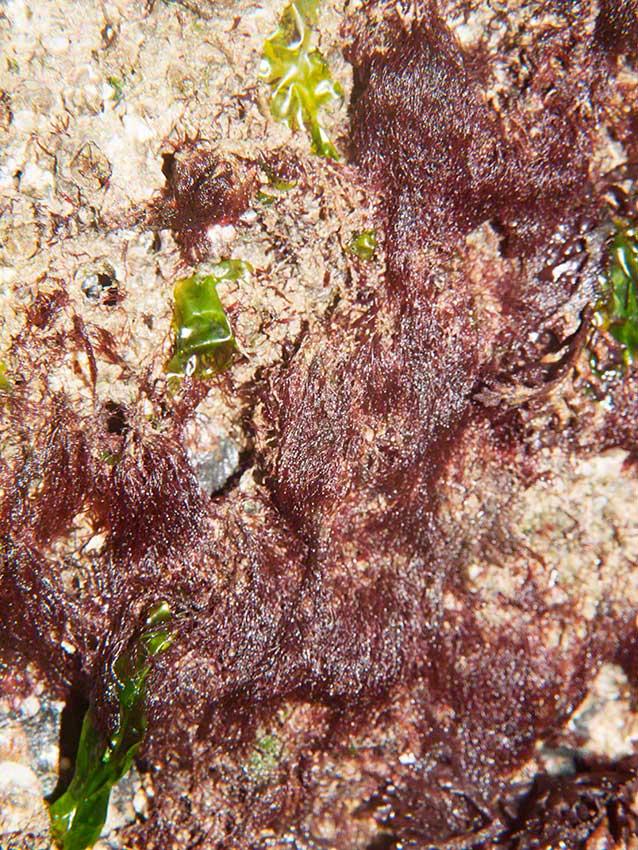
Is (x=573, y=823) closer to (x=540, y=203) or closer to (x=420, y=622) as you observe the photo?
(x=420, y=622)

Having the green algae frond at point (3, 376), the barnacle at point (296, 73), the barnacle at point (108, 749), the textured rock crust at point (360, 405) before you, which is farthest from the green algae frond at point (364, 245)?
the barnacle at point (108, 749)

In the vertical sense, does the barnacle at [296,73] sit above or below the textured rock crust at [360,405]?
above

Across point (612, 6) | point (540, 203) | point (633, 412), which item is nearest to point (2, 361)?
point (540, 203)

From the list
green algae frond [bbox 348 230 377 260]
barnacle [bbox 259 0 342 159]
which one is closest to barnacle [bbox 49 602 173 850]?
green algae frond [bbox 348 230 377 260]

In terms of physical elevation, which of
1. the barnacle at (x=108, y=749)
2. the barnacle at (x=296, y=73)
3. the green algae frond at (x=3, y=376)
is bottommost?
the barnacle at (x=108, y=749)

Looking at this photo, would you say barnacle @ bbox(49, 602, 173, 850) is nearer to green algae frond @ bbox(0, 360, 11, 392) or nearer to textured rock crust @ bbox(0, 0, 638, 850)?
textured rock crust @ bbox(0, 0, 638, 850)

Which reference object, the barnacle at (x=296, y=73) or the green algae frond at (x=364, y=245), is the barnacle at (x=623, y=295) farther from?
the barnacle at (x=296, y=73)
